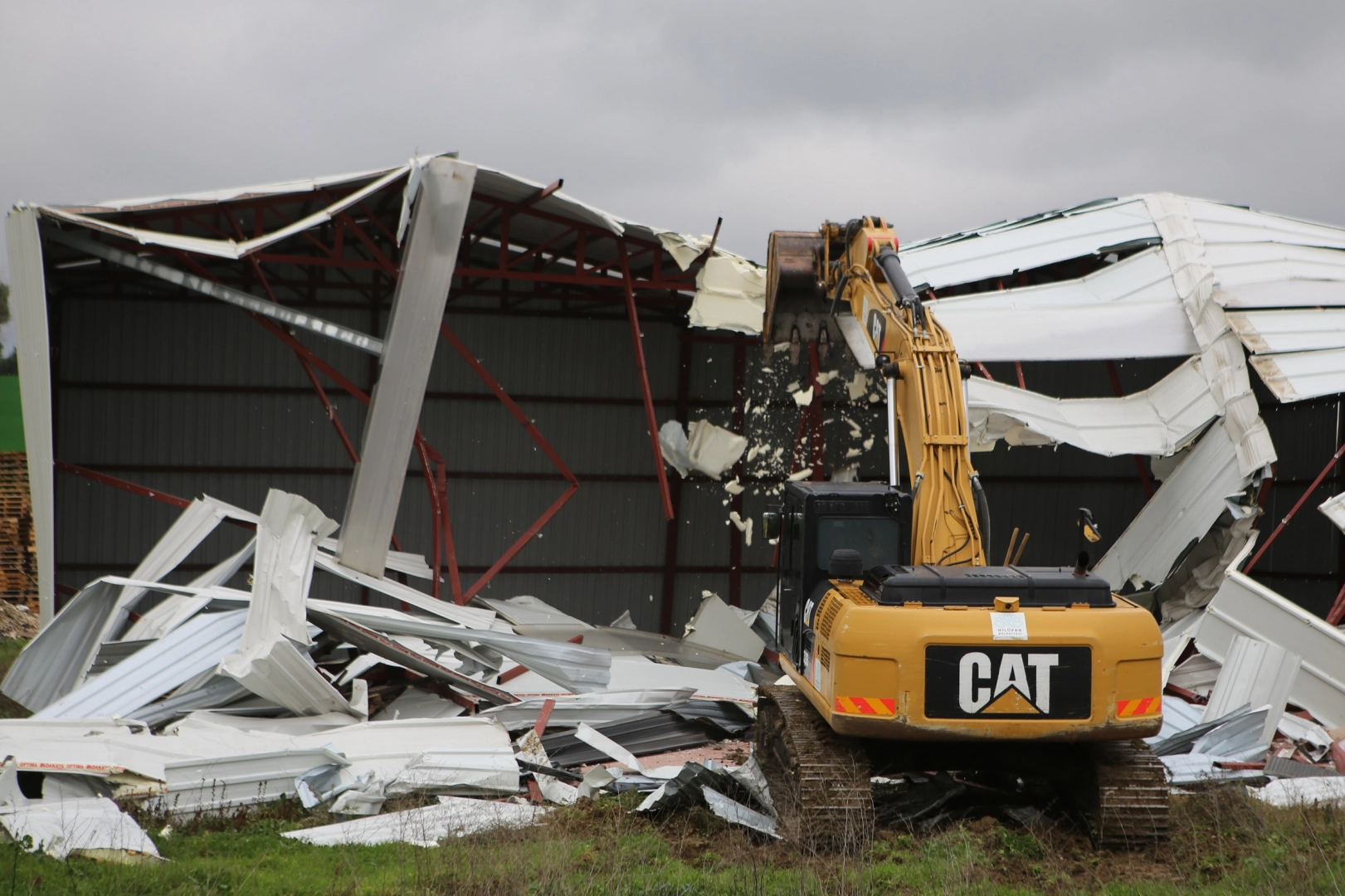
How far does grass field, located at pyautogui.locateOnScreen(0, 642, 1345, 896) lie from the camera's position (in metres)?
6.83

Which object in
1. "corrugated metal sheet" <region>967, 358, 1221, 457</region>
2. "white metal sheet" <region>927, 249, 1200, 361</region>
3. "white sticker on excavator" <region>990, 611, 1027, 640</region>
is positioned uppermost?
"white metal sheet" <region>927, 249, 1200, 361</region>

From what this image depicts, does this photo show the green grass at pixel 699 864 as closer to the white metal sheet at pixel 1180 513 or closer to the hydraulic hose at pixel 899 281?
the hydraulic hose at pixel 899 281

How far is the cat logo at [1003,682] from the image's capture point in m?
7.41

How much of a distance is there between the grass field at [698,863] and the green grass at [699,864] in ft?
0.05

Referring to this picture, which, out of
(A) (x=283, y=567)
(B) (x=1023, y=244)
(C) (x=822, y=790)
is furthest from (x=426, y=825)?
(B) (x=1023, y=244)

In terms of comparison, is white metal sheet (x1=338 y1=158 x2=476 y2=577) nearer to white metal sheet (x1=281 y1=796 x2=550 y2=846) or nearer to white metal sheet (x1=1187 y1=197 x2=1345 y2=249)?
white metal sheet (x1=281 y1=796 x2=550 y2=846)

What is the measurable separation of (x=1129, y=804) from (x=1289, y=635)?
243 inches

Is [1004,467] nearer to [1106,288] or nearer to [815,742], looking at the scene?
[1106,288]

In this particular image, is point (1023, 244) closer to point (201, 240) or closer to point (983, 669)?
point (201, 240)

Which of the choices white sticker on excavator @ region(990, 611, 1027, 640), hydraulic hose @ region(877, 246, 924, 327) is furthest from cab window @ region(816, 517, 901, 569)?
hydraulic hose @ region(877, 246, 924, 327)

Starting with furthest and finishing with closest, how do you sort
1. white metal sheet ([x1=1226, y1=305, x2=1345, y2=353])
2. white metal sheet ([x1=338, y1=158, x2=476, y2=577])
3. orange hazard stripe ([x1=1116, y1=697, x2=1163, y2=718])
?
white metal sheet ([x1=1226, y1=305, x2=1345, y2=353])
white metal sheet ([x1=338, y1=158, x2=476, y2=577])
orange hazard stripe ([x1=1116, y1=697, x2=1163, y2=718])

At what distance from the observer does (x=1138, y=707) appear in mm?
7652

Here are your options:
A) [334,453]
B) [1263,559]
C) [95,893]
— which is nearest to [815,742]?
[95,893]

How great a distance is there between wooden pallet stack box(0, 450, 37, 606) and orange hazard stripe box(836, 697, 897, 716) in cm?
1828
